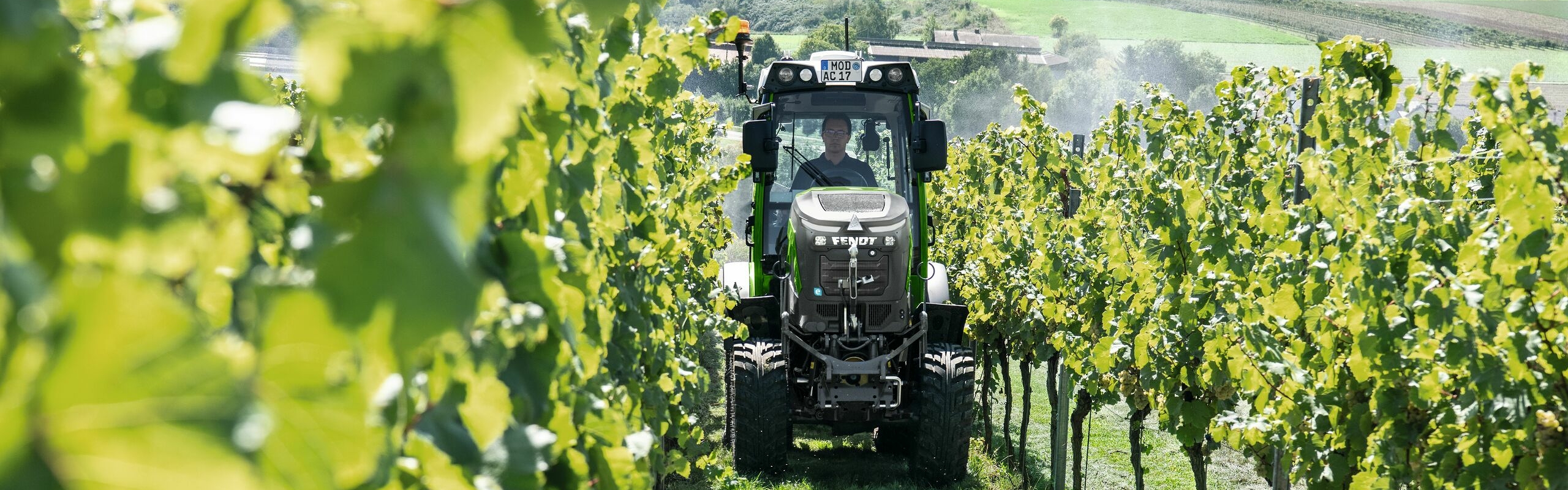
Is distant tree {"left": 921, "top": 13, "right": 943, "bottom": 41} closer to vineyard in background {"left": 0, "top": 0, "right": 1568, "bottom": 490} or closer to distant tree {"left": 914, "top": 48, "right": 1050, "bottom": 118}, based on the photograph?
distant tree {"left": 914, "top": 48, "right": 1050, "bottom": 118}

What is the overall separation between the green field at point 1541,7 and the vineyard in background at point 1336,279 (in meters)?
50.6

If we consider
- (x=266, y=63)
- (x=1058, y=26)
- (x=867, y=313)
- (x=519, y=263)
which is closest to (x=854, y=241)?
(x=867, y=313)

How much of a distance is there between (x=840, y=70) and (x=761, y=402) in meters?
2.02

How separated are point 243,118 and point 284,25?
0.06 meters

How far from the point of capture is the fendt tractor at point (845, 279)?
6449 millimetres

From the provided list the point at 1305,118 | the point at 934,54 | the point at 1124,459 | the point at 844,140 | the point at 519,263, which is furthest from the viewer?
the point at 934,54

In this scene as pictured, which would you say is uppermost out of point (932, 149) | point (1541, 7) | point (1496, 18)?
point (932, 149)

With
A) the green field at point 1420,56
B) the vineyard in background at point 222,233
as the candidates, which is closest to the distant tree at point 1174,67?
the green field at point 1420,56

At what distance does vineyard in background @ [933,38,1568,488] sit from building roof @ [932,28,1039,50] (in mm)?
62798

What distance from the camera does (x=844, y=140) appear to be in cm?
706

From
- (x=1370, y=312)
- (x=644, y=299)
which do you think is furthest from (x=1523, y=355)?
(x=644, y=299)

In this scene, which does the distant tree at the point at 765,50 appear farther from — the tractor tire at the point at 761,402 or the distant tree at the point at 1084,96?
the tractor tire at the point at 761,402

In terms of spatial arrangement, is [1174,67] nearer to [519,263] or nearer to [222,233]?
[519,263]

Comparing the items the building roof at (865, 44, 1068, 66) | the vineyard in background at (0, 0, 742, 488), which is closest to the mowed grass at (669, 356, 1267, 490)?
the vineyard in background at (0, 0, 742, 488)
